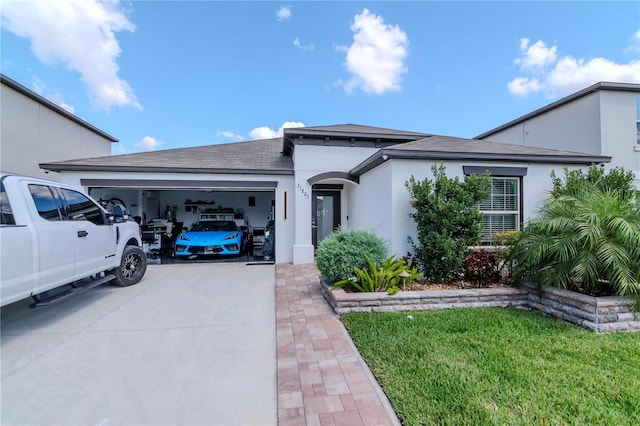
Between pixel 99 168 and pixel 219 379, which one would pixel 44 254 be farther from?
pixel 99 168

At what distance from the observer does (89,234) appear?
475cm

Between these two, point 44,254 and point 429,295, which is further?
point 429,295

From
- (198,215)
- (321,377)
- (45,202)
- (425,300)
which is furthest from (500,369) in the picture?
(198,215)

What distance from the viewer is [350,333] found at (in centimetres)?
379

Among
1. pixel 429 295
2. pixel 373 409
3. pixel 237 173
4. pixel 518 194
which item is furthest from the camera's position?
pixel 237 173

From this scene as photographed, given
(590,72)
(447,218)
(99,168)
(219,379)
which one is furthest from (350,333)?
(590,72)

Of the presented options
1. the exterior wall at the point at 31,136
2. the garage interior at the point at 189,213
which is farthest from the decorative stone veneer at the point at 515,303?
the exterior wall at the point at 31,136

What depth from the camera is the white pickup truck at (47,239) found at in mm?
3338

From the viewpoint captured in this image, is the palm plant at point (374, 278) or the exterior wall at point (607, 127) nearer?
the palm plant at point (374, 278)

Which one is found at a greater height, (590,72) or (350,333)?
(590,72)

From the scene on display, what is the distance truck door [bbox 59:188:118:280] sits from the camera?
4.49 metres

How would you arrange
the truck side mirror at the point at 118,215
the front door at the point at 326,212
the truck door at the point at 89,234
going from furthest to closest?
the front door at the point at 326,212 < the truck side mirror at the point at 118,215 < the truck door at the point at 89,234

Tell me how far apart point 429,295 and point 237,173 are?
6819 mm

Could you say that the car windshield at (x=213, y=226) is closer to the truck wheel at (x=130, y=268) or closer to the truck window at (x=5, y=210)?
the truck wheel at (x=130, y=268)
